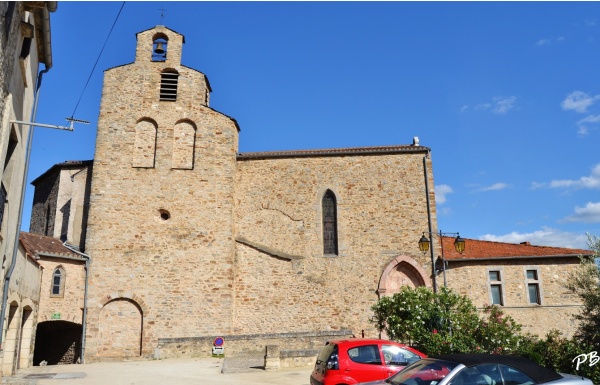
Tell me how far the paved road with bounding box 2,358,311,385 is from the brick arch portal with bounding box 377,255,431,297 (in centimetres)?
644

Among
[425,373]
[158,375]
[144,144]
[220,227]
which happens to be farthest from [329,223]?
[425,373]

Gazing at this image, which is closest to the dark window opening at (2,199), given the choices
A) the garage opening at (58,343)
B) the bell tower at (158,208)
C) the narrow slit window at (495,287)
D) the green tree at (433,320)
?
the green tree at (433,320)

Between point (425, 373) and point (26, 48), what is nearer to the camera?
point (425, 373)

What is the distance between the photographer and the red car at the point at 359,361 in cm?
822

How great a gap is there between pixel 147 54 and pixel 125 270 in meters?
9.38

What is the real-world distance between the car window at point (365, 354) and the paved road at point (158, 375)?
2.58 m

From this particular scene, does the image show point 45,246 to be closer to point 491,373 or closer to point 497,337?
point 497,337

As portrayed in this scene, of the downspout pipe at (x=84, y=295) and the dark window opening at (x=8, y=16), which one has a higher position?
the dark window opening at (x=8, y=16)

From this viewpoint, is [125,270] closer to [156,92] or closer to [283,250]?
[283,250]

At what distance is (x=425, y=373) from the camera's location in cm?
612

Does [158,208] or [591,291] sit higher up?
[158,208]

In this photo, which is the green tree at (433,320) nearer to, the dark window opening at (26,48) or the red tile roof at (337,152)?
the red tile roof at (337,152)

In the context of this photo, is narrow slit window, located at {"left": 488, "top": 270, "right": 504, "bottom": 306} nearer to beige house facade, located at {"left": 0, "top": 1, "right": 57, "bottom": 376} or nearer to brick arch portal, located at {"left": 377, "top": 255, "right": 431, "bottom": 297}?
brick arch portal, located at {"left": 377, "top": 255, "right": 431, "bottom": 297}

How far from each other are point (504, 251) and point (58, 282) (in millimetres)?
17285
